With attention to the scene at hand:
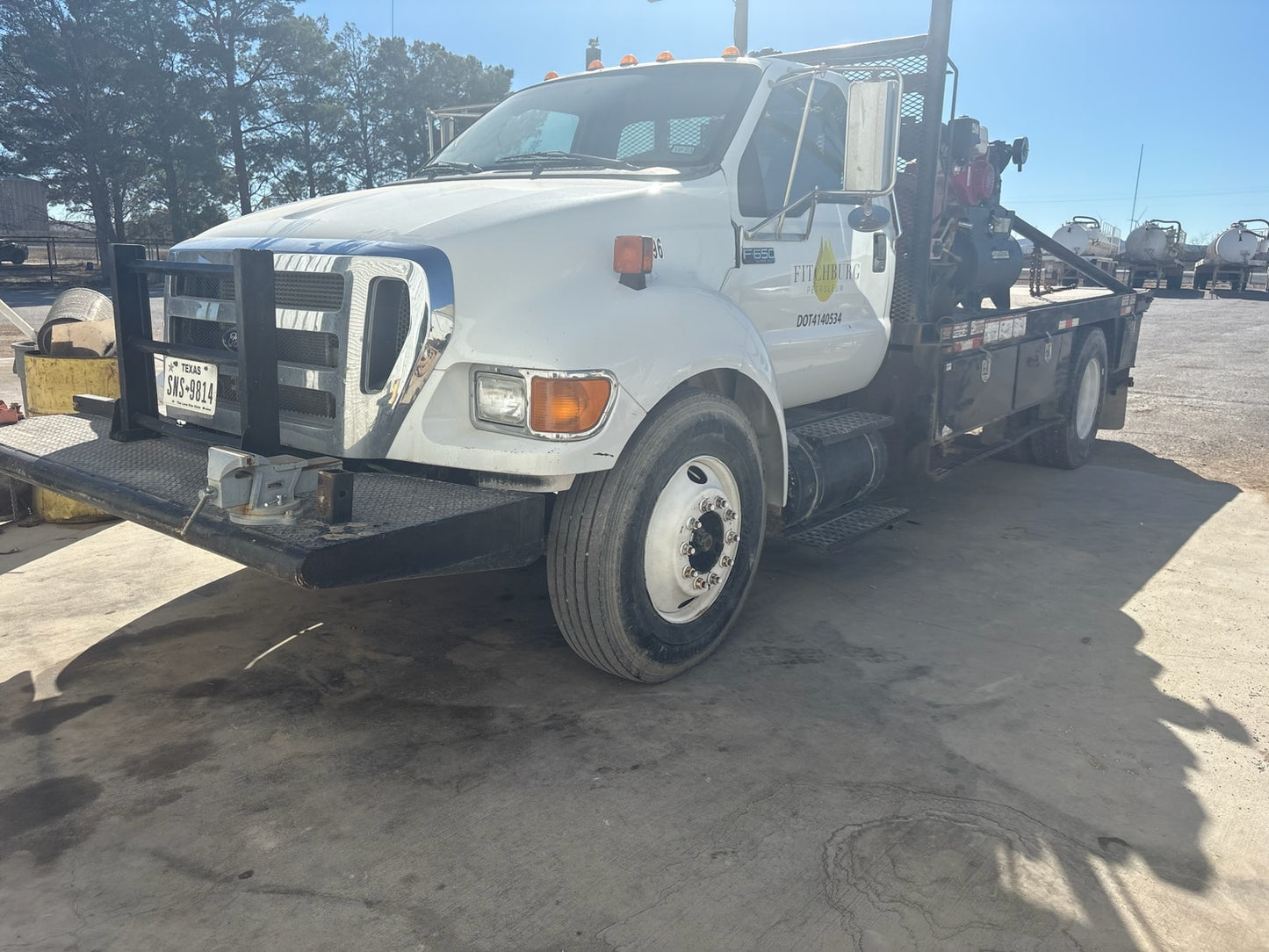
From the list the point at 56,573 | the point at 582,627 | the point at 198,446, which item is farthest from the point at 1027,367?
the point at 56,573

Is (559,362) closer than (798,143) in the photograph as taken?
Yes

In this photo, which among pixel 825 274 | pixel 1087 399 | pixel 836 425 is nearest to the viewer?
pixel 825 274

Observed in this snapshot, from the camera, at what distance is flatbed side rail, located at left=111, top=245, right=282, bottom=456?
3131mm

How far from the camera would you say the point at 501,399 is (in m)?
3.14

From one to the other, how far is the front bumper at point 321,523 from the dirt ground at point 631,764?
27.6 inches

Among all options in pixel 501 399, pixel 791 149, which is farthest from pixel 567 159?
pixel 501 399

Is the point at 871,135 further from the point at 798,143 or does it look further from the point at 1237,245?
the point at 1237,245

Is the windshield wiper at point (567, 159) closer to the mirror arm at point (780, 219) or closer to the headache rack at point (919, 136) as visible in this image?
the mirror arm at point (780, 219)

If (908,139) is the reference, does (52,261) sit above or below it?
below

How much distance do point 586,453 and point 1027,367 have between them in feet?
14.9

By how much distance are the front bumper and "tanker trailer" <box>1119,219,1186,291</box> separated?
3575cm

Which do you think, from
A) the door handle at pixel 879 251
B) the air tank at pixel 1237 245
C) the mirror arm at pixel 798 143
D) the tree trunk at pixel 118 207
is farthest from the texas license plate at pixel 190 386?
the air tank at pixel 1237 245

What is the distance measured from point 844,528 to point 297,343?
2.66m

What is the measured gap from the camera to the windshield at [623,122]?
13.6 ft
